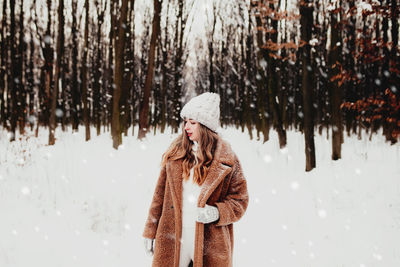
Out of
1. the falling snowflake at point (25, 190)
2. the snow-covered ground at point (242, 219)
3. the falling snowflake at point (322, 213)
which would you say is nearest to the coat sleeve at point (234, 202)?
the snow-covered ground at point (242, 219)

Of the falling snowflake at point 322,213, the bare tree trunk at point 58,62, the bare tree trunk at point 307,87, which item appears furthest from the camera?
the bare tree trunk at point 58,62

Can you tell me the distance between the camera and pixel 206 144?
2.35 metres

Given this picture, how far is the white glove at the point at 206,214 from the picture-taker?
212cm

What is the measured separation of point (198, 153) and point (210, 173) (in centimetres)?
20

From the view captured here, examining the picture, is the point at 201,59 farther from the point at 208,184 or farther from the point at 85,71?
the point at 208,184

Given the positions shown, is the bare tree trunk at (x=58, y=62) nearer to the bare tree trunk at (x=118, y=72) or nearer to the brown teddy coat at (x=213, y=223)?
the bare tree trunk at (x=118, y=72)

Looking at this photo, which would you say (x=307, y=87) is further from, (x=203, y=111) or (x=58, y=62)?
(x=58, y=62)

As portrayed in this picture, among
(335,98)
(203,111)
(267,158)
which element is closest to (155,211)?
(203,111)

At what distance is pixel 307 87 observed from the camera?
27.8 feet

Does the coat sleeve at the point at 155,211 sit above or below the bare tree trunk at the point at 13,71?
below

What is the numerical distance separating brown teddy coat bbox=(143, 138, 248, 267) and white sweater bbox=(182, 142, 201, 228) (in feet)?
0.14

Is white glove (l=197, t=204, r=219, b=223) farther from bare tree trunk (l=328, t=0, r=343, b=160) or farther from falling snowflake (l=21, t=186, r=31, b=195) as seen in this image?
bare tree trunk (l=328, t=0, r=343, b=160)

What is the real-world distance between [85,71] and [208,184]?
54.5 ft

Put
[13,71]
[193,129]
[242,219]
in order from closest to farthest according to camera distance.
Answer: [193,129] → [242,219] → [13,71]
